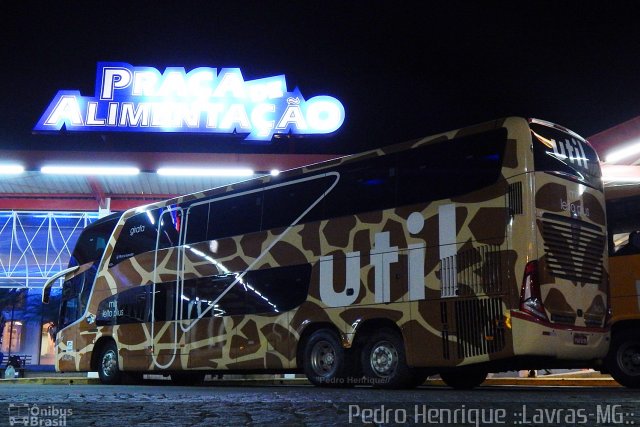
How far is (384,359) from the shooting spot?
9.71m

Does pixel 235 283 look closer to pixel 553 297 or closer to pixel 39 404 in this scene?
pixel 553 297

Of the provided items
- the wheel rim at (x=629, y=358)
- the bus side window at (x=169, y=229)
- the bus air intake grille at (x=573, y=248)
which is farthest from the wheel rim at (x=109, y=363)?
the wheel rim at (x=629, y=358)

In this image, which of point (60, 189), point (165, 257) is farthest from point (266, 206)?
point (60, 189)

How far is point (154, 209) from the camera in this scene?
46.1 ft

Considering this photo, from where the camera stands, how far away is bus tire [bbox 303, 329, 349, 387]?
1007 cm

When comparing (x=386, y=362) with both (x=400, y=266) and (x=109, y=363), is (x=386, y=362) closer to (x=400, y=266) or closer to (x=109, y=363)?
(x=400, y=266)

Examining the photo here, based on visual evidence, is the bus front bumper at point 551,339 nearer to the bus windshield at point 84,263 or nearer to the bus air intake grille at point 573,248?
the bus air intake grille at point 573,248

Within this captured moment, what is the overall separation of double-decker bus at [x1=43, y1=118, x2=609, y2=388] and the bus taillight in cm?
1

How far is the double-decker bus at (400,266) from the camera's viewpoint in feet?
28.6

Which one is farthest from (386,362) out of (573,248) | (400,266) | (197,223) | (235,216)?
(197,223)

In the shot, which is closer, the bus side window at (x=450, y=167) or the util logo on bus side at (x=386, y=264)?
the bus side window at (x=450, y=167)

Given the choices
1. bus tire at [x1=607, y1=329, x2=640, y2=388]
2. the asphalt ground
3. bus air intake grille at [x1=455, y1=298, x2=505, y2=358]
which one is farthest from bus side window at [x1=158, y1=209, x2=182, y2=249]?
bus tire at [x1=607, y1=329, x2=640, y2=388]

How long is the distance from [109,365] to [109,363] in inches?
1.9

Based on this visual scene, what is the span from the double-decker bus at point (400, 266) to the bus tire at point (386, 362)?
0.07ft
